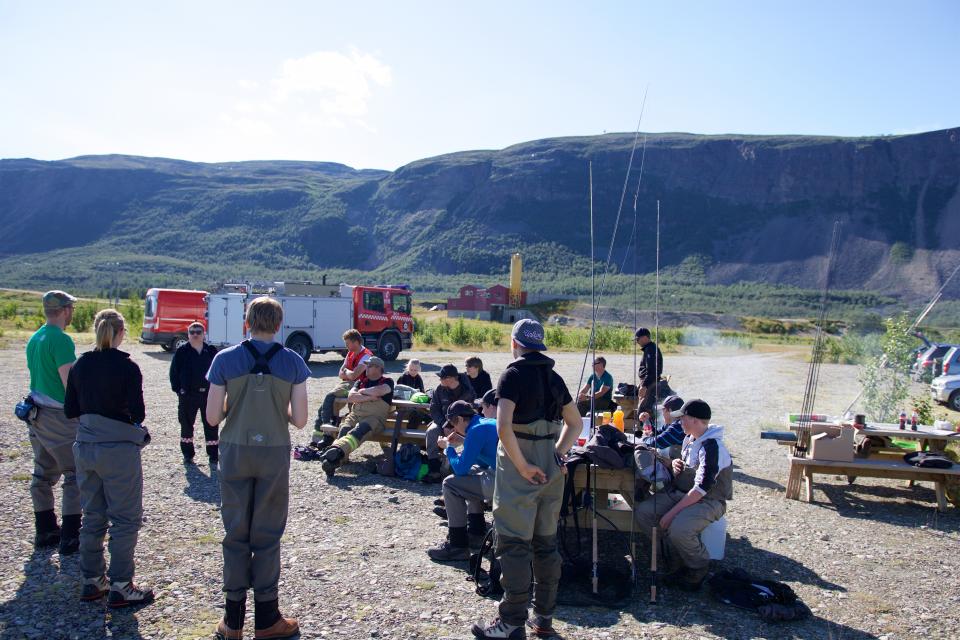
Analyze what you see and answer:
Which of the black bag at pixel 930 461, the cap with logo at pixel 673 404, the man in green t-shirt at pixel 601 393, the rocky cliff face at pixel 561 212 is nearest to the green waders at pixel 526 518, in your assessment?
the cap with logo at pixel 673 404

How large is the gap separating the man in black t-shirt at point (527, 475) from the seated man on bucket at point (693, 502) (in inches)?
51.6

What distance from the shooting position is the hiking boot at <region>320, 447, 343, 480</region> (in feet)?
26.0

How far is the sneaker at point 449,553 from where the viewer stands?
219 inches

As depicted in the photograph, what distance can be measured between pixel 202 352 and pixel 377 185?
6243 inches

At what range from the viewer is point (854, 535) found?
671 cm

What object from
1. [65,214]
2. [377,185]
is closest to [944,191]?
[377,185]

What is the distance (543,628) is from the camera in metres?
4.32

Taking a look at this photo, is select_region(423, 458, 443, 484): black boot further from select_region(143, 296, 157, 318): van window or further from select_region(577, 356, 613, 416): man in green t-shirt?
select_region(143, 296, 157, 318): van window

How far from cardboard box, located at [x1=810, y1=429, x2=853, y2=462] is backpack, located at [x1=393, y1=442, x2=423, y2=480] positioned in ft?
14.6

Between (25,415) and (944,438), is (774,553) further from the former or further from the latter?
(25,415)

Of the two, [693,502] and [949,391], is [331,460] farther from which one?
[949,391]

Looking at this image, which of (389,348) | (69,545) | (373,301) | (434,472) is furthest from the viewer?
(389,348)

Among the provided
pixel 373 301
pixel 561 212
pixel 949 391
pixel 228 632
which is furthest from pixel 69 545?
pixel 561 212

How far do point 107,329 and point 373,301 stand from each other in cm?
1912
